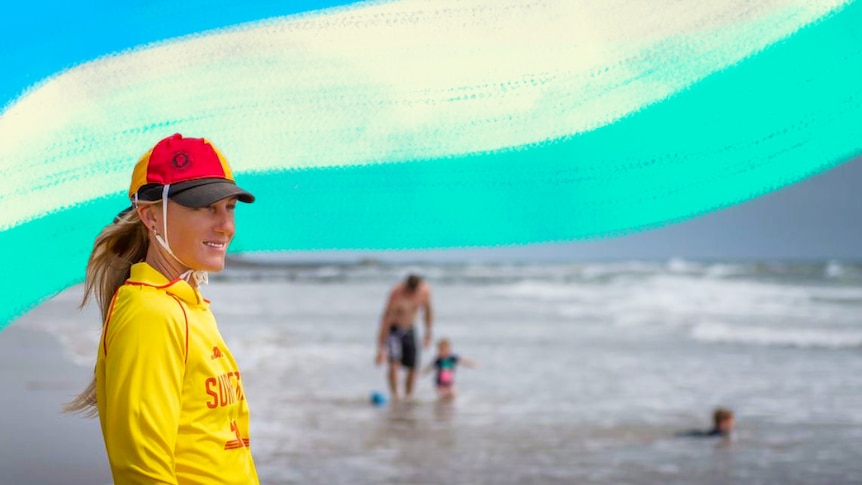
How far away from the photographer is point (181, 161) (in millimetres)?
1886

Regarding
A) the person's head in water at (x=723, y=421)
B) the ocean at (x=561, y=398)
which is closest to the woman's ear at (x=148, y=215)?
the ocean at (x=561, y=398)

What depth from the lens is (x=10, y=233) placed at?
2449 millimetres

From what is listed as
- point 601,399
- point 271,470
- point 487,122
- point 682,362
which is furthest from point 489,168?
point 682,362

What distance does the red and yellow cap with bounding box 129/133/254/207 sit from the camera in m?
1.88

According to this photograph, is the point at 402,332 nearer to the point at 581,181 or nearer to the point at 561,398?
the point at 561,398

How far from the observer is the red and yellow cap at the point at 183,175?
188 centimetres

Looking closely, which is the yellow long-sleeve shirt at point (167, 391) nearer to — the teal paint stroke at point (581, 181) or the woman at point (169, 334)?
the woman at point (169, 334)

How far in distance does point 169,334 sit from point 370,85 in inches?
34.7

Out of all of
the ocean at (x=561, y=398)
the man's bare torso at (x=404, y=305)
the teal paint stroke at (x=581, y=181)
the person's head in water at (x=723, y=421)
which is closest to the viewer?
the teal paint stroke at (x=581, y=181)

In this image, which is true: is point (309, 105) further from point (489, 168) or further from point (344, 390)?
point (344, 390)

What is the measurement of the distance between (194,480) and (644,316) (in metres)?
24.4

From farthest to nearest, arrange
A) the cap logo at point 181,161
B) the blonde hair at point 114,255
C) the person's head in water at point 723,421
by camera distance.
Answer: the person's head in water at point 723,421
the blonde hair at point 114,255
the cap logo at point 181,161

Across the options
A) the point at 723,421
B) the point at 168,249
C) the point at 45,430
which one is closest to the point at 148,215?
the point at 168,249
